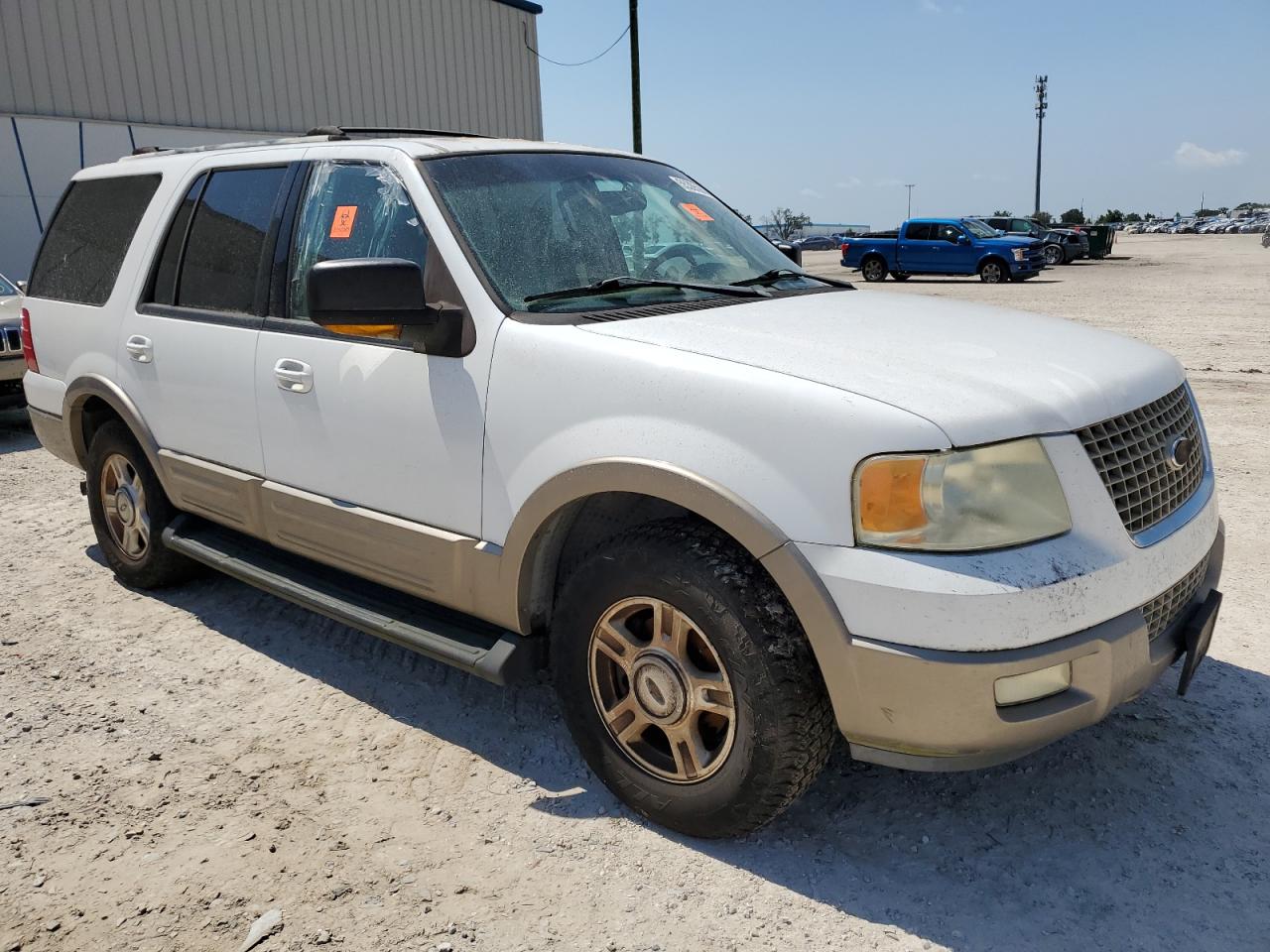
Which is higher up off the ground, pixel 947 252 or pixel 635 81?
pixel 635 81

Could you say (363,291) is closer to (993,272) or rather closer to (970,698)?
(970,698)

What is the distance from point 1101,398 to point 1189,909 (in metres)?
1.27

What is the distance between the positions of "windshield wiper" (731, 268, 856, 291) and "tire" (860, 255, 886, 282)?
24706 mm

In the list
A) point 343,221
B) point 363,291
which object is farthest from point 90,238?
point 363,291

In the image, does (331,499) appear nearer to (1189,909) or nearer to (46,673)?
(46,673)

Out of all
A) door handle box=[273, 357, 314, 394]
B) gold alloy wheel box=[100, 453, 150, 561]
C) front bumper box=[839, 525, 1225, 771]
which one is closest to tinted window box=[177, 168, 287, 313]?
door handle box=[273, 357, 314, 394]

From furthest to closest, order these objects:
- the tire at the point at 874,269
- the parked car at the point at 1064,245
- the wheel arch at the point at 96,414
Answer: the parked car at the point at 1064,245 → the tire at the point at 874,269 → the wheel arch at the point at 96,414

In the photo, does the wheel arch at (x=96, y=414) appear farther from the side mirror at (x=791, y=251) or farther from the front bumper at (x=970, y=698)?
the front bumper at (x=970, y=698)

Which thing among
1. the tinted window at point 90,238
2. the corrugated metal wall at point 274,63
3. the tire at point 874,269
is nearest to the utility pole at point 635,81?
the corrugated metal wall at point 274,63

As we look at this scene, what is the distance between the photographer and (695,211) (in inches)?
150

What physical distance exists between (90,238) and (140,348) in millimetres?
940

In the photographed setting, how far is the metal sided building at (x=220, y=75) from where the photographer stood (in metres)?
14.4

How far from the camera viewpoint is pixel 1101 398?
247 cm

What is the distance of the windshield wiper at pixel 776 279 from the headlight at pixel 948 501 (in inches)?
51.5
